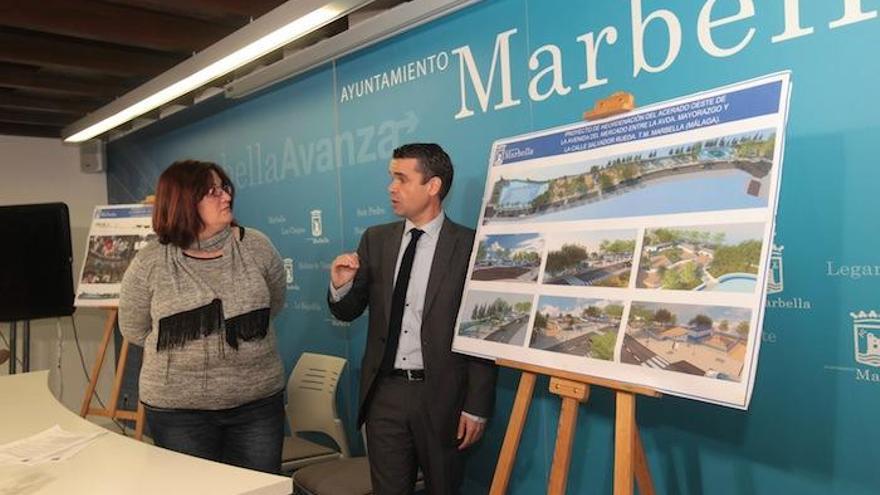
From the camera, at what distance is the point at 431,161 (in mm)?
2375

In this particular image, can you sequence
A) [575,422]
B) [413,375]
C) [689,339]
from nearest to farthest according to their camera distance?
[689,339]
[575,422]
[413,375]

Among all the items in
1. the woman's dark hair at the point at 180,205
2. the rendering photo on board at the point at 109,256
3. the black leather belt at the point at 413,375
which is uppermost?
the woman's dark hair at the point at 180,205

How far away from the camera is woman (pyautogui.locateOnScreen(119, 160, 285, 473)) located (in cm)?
219

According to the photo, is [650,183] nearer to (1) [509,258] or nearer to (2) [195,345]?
(1) [509,258]

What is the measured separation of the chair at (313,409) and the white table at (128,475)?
130cm

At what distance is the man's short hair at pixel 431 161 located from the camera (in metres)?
2.37

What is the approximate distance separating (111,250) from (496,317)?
126 inches

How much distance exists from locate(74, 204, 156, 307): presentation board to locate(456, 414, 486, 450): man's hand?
2.74 meters

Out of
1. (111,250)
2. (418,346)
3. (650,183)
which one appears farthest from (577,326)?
(111,250)

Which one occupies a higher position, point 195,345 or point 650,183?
point 650,183

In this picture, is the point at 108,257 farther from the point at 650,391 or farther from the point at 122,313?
the point at 650,391

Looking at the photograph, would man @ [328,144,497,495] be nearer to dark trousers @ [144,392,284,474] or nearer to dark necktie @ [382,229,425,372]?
dark necktie @ [382,229,425,372]

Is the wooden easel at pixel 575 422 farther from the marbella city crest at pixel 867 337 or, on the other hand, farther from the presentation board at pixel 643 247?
the marbella city crest at pixel 867 337

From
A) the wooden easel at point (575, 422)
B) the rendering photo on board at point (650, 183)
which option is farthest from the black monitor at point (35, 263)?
the wooden easel at point (575, 422)
